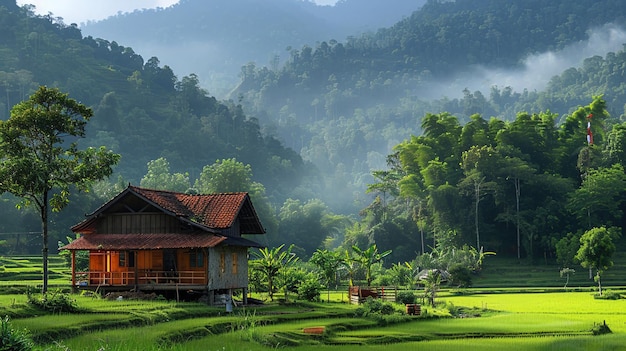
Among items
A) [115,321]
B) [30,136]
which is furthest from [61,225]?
[115,321]

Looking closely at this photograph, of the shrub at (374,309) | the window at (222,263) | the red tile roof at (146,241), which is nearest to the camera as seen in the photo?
the shrub at (374,309)

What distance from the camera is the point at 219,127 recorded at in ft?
523

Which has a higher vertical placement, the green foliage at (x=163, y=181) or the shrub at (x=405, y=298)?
the green foliage at (x=163, y=181)

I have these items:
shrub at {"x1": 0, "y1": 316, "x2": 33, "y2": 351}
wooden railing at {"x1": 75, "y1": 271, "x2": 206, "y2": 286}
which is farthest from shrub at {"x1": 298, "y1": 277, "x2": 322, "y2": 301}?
shrub at {"x1": 0, "y1": 316, "x2": 33, "y2": 351}

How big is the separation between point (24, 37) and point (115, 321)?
141973 mm

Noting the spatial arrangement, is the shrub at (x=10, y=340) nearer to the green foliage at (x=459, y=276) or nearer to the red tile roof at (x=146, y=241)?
the red tile roof at (x=146, y=241)

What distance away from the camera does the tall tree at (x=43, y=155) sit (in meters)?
29.6

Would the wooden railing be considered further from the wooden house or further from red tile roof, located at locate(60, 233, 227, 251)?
red tile roof, located at locate(60, 233, 227, 251)

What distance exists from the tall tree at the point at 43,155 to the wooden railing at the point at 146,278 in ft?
13.4

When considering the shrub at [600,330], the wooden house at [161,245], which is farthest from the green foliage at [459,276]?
the shrub at [600,330]

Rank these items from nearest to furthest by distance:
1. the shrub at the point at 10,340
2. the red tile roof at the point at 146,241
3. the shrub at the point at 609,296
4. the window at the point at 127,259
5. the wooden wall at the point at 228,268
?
the shrub at the point at 10,340 → the red tile roof at the point at 146,241 → the wooden wall at the point at 228,268 → the window at the point at 127,259 → the shrub at the point at 609,296

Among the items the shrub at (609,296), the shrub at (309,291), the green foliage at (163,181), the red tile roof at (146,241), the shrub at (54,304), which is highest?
the green foliage at (163,181)

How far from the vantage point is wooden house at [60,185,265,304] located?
110 ft

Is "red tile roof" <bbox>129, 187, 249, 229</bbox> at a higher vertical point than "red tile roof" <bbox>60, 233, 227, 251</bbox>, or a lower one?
higher
